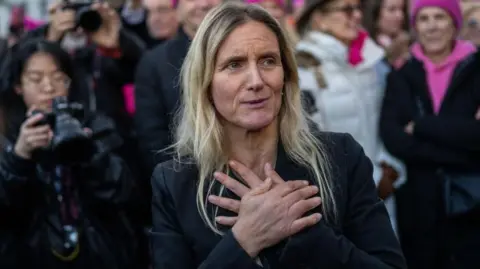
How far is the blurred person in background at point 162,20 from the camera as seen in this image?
5.92m

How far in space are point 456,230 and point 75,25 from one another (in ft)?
8.00

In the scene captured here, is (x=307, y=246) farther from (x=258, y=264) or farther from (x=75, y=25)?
(x=75, y=25)

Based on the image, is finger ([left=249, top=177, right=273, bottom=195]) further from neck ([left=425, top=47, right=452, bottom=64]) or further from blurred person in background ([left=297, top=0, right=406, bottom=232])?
neck ([left=425, top=47, right=452, bottom=64])

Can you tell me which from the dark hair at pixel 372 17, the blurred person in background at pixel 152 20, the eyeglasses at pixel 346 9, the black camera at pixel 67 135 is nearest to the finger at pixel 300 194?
the black camera at pixel 67 135

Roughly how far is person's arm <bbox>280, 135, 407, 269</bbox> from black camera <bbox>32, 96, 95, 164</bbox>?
1.44 metres

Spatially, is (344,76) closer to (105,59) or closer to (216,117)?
(105,59)

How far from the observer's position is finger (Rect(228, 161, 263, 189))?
A: 96.1 inches

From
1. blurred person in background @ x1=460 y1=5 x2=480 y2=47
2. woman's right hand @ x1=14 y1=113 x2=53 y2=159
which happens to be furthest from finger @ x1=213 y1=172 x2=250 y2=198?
blurred person in background @ x1=460 y1=5 x2=480 y2=47

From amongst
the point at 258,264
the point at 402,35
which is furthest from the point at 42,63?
the point at 402,35

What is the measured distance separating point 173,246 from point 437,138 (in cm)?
265

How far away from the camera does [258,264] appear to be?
2.38 metres

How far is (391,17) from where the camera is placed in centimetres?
737

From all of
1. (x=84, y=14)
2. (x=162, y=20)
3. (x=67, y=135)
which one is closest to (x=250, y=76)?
(x=67, y=135)

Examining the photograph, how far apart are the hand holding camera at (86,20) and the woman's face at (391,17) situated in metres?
3.15
